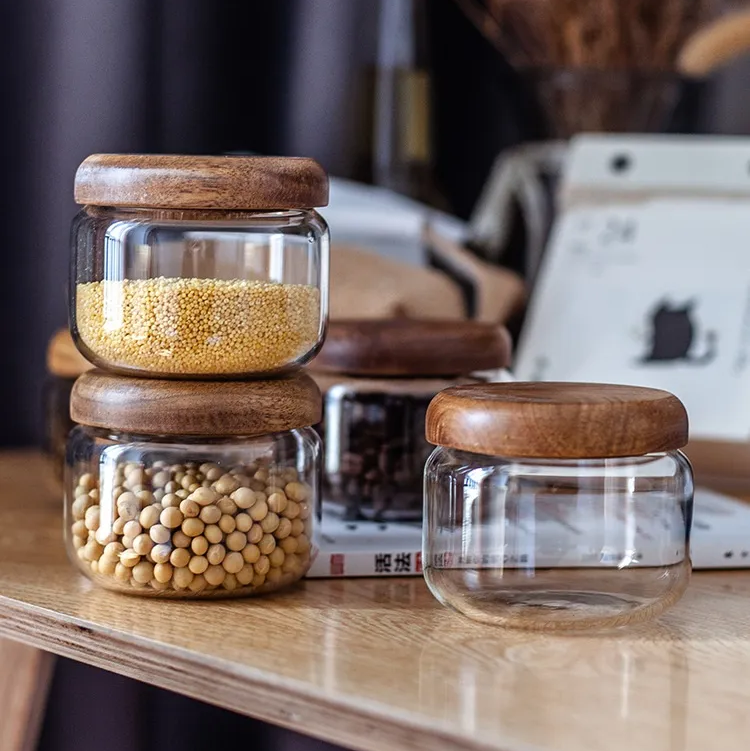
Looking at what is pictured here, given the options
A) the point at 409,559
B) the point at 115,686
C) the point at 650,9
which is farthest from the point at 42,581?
the point at 650,9

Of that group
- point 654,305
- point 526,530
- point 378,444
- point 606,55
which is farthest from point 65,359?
point 606,55

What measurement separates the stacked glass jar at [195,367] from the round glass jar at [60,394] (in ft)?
0.67

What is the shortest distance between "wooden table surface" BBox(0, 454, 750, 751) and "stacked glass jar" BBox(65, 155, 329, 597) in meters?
0.03

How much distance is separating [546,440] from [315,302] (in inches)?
6.8

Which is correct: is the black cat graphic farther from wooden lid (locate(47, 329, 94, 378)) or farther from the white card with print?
wooden lid (locate(47, 329, 94, 378))

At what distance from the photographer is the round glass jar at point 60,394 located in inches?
36.0

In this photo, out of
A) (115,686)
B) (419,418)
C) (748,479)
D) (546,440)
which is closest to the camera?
(546,440)

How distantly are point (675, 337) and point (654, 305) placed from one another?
0.04 m

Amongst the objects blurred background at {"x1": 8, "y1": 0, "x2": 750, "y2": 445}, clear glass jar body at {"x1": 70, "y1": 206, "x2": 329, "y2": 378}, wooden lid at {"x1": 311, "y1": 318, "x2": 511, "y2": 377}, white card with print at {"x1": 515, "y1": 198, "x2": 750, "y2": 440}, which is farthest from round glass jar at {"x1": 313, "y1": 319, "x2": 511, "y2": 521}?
blurred background at {"x1": 8, "y1": 0, "x2": 750, "y2": 445}

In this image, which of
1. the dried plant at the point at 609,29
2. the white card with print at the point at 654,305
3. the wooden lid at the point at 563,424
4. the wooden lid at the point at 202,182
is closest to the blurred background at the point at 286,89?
the dried plant at the point at 609,29

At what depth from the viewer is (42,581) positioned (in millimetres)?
730

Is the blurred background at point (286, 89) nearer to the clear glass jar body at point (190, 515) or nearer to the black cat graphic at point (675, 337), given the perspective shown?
the black cat graphic at point (675, 337)

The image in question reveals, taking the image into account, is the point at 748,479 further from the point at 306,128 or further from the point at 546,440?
the point at 306,128

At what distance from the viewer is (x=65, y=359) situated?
0.92m
